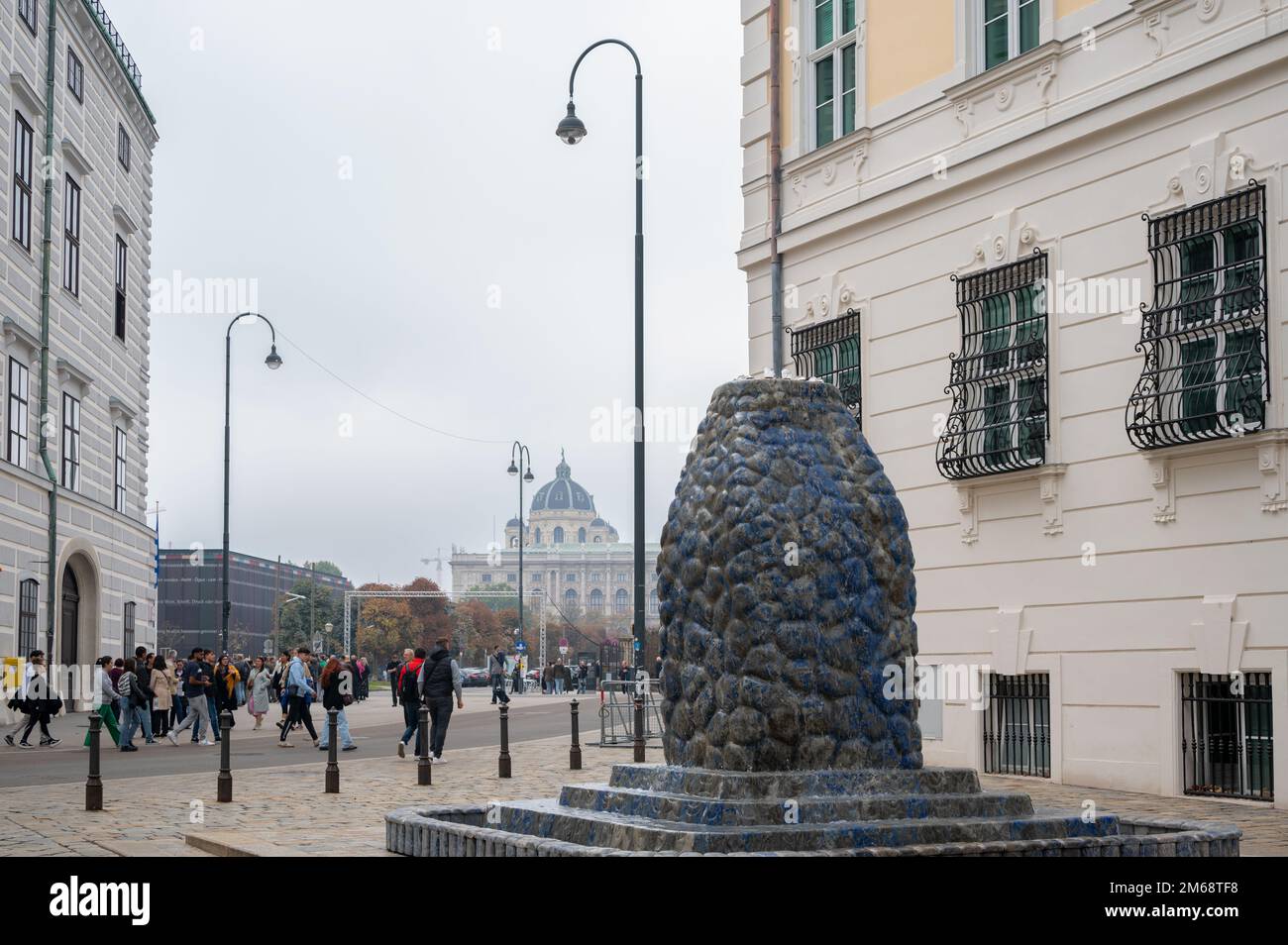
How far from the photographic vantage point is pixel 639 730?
21.0 m

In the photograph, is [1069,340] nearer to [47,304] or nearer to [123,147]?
[47,304]

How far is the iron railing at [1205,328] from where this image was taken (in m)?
13.1

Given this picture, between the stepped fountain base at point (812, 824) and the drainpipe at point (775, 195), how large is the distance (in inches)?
428

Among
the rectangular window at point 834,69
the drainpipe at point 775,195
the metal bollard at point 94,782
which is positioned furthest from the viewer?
the drainpipe at point 775,195

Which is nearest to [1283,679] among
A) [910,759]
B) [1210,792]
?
[1210,792]

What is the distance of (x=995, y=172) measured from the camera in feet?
52.9

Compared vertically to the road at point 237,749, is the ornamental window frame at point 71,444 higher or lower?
higher

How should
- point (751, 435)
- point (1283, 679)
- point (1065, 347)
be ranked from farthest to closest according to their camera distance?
point (1065, 347)
point (1283, 679)
point (751, 435)

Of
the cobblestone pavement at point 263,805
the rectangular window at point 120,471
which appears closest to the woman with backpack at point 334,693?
the cobblestone pavement at point 263,805

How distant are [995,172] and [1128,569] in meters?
4.33

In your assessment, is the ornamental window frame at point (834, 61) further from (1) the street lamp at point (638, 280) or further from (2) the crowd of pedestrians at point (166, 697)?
(2) the crowd of pedestrians at point (166, 697)

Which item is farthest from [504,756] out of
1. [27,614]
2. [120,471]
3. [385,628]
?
[385,628]
